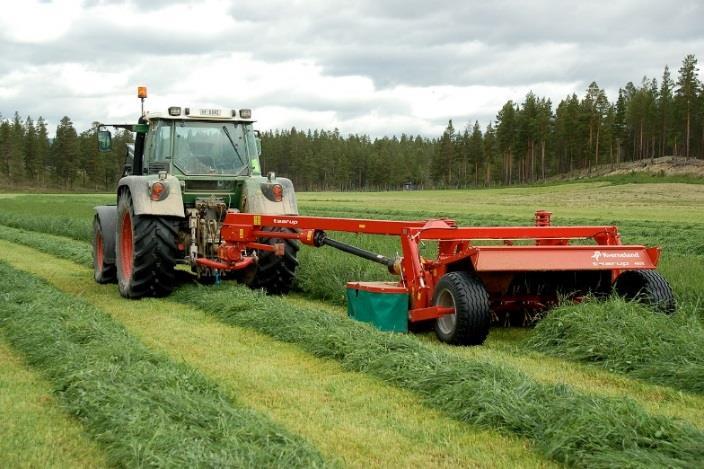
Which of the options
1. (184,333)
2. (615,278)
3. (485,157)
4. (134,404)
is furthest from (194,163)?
(485,157)

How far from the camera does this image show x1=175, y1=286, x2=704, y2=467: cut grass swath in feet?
13.3

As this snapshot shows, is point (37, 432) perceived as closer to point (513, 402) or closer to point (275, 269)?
point (513, 402)

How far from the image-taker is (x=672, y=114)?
7512 cm

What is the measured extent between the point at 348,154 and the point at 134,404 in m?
Answer: 115

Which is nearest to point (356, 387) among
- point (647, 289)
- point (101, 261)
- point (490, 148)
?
point (647, 289)

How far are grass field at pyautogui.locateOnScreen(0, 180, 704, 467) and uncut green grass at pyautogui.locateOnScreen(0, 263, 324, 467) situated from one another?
18 millimetres

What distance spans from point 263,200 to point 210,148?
1120 mm

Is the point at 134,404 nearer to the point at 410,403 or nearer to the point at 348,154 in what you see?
the point at 410,403

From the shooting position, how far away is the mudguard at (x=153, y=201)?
32.0 ft

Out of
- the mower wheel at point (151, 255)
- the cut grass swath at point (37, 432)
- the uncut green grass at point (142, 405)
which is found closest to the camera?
the uncut green grass at point (142, 405)

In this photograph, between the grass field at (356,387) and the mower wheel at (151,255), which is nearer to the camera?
the grass field at (356,387)

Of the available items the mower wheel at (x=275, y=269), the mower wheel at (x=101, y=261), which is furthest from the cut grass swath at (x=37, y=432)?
the mower wheel at (x=101, y=261)

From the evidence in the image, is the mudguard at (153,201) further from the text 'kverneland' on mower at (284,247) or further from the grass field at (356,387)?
the grass field at (356,387)

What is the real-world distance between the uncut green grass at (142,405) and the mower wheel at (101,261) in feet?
13.1
